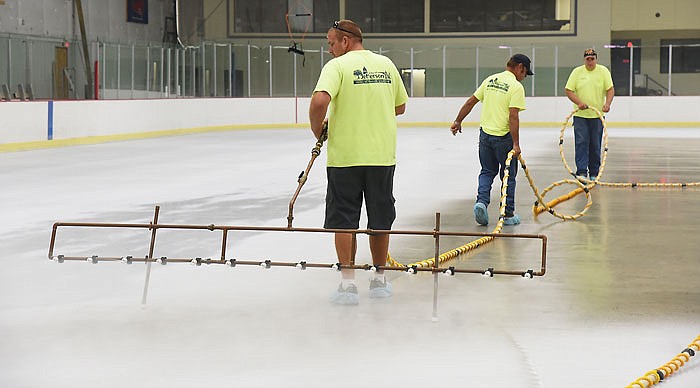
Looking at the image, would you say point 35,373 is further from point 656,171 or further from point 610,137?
point 610,137

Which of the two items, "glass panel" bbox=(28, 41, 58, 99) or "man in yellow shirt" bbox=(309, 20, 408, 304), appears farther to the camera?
"glass panel" bbox=(28, 41, 58, 99)

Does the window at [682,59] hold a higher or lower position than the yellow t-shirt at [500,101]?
higher

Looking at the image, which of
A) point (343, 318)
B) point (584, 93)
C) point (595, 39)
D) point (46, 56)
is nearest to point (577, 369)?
point (343, 318)

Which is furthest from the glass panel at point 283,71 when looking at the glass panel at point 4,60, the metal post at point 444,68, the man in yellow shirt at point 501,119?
the man in yellow shirt at point 501,119

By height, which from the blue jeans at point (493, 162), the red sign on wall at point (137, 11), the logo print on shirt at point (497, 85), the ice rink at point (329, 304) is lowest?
the ice rink at point (329, 304)

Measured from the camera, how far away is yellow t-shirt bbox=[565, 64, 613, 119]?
15.5 m

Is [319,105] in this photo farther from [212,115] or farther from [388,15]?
[388,15]

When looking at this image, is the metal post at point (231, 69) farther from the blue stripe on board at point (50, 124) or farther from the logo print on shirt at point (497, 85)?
the logo print on shirt at point (497, 85)

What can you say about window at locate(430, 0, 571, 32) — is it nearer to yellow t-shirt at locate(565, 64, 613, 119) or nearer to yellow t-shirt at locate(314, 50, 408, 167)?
yellow t-shirt at locate(565, 64, 613, 119)

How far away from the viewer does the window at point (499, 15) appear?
4706 cm

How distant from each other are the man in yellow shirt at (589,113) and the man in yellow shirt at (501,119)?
4.41 metres

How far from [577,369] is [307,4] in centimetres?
4381

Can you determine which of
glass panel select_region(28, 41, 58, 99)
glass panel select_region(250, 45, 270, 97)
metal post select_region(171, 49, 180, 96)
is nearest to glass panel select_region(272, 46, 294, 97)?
glass panel select_region(250, 45, 270, 97)

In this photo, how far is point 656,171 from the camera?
59.4ft
